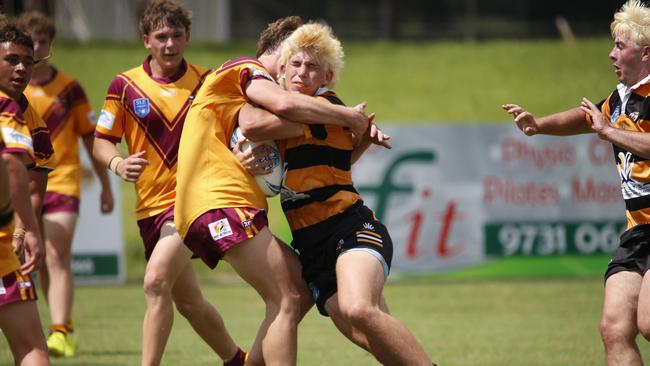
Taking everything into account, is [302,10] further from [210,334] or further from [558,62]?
[210,334]

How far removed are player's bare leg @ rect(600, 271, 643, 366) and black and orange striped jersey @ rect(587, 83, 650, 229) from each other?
1.33ft

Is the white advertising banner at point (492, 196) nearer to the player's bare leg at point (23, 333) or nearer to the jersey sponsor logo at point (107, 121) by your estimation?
the jersey sponsor logo at point (107, 121)

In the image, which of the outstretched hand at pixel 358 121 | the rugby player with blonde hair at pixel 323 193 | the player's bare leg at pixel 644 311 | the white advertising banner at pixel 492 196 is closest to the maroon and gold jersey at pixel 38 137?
the rugby player with blonde hair at pixel 323 193

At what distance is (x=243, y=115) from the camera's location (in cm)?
543

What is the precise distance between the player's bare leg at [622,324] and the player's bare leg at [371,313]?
1008 millimetres

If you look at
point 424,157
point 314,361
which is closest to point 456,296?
point 424,157

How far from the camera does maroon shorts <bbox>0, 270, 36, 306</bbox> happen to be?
503 centimetres

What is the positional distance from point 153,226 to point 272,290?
1.69 metres

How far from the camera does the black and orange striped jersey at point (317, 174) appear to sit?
5457mm

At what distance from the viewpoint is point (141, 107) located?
6844 millimetres

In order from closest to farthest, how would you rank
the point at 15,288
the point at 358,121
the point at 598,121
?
the point at 15,288
the point at 358,121
the point at 598,121

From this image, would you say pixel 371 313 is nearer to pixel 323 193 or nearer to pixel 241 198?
pixel 323 193

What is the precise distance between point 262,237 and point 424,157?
26.8ft

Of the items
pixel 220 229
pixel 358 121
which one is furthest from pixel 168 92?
pixel 358 121
